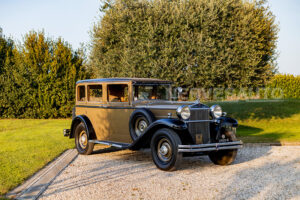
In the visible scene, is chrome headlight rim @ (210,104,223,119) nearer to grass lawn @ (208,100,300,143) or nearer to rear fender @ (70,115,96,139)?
rear fender @ (70,115,96,139)

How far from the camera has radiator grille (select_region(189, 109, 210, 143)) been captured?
22.2 feet

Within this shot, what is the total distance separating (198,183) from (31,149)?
567 cm

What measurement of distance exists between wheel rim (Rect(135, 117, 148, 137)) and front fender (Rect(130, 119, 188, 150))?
273mm

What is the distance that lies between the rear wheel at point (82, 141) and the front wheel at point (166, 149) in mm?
2481

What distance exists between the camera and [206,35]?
15.7 metres

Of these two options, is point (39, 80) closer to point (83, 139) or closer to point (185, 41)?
point (185, 41)

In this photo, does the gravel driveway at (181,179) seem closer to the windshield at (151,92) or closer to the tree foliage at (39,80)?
the windshield at (151,92)

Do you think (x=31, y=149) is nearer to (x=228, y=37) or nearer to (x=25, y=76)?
(x=228, y=37)

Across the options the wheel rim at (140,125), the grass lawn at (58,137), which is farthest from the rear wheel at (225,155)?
the grass lawn at (58,137)

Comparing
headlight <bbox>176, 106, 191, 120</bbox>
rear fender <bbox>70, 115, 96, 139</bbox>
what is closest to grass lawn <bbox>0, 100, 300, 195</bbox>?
rear fender <bbox>70, 115, 96, 139</bbox>

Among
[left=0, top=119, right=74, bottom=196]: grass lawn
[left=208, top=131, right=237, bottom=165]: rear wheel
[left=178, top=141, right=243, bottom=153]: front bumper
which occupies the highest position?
[left=178, top=141, right=243, bottom=153]: front bumper

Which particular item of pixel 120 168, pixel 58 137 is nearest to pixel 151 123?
pixel 120 168

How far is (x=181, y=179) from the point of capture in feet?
19.7

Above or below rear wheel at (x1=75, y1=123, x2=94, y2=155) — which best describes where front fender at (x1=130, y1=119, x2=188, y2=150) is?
above
